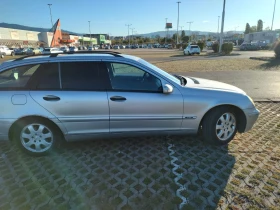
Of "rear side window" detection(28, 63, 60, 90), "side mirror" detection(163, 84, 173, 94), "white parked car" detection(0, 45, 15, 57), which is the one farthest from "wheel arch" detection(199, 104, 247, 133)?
"white parked car" detection(0, 45, 15, 57)

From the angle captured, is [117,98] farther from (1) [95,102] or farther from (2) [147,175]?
(2) [147,175]

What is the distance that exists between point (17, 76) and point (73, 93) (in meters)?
0.98

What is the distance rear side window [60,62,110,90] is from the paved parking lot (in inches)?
43.8

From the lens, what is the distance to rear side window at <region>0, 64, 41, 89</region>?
3096 mm

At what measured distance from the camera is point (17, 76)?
126 inches

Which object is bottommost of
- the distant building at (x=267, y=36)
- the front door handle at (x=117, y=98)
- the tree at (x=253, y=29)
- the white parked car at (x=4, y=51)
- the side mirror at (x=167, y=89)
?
the front door handle at (x=117, y=98)

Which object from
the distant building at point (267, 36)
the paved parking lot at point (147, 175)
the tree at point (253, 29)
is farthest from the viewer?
the tree at point (253, 29)

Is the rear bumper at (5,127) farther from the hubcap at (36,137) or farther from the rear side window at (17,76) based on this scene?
the rear side window at (17,76)

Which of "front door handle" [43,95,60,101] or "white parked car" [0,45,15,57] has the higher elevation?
"white parked car" [0,45,15,57]

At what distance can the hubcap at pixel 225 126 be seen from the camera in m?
3.39

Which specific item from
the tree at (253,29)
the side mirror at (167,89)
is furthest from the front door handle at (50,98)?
the tree at (253,29)

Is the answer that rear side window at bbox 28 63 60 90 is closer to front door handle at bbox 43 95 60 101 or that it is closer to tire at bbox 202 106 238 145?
front door handle at bbox 43 95 60 101

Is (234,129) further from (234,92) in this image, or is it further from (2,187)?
(2,187)

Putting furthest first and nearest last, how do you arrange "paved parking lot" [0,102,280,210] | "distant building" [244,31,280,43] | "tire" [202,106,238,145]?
"distant building" [244,31,280,43] < "tire" [202,106,238,145] < "paved parking lot" [0,102,280,210]
